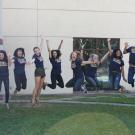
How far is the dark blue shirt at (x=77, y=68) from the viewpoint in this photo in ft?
57.9

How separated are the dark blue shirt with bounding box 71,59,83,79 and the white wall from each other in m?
5.93

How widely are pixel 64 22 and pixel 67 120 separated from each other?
1118 cm

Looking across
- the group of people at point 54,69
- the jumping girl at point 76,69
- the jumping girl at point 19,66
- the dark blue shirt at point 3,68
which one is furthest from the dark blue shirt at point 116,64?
the dark blue shirt at point 3,68

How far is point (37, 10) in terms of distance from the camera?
23781 millimetres

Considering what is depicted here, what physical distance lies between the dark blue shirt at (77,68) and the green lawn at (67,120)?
4.58 ft

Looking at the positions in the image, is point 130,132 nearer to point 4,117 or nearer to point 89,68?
point 4,117

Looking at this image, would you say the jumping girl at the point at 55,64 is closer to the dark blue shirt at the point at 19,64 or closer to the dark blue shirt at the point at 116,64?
the dark blue shirt at the point at 19,64

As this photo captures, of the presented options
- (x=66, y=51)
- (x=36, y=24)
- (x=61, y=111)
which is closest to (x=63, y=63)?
(x=66, y=51)

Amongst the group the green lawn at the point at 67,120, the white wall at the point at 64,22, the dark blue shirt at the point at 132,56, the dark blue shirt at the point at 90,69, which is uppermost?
the white wall at the point at 64,22

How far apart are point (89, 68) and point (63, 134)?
7468 mm

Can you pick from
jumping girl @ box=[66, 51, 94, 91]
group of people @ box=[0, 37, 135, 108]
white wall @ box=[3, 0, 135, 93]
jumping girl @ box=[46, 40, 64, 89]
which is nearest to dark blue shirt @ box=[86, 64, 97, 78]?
group of people @ box=[0, 37, 135, 108]

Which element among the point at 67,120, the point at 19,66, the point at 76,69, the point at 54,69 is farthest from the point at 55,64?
the point at 67,120

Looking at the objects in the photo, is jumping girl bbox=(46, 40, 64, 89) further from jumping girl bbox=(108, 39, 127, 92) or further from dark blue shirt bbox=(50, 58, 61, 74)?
jumping girl bbox=(108, 39, 127, 92)

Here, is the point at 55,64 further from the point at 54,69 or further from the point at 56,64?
the point at 54,69
